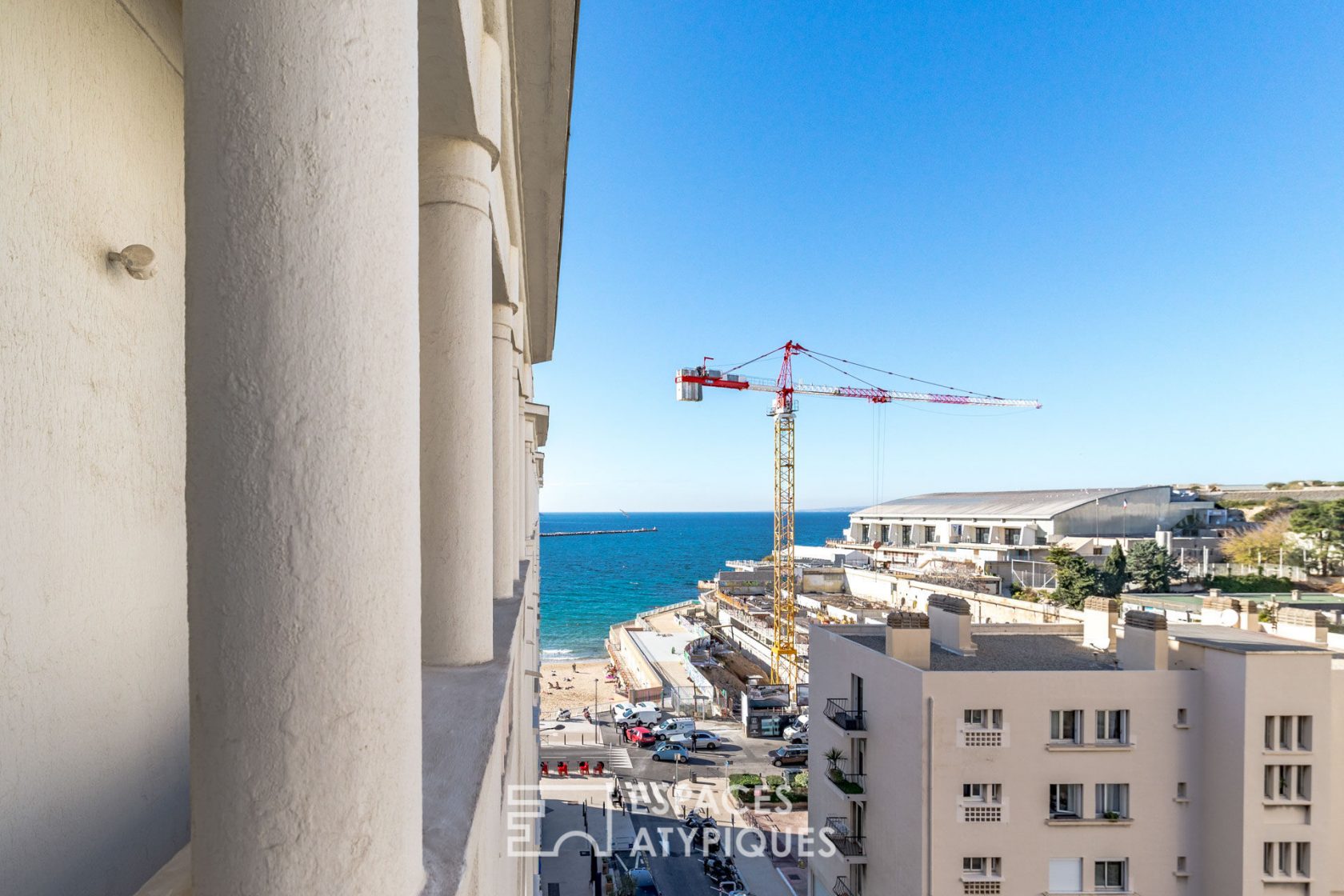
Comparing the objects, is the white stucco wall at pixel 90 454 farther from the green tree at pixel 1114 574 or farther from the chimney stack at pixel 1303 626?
the green tree at pixel 1114 574

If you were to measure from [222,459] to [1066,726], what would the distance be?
69.2 feet

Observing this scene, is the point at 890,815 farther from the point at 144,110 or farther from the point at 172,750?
the point at 144,110

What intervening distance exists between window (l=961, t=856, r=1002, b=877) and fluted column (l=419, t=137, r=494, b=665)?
17.4 m

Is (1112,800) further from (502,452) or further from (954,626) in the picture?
(502,452)

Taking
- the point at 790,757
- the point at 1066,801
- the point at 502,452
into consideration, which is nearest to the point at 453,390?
the point at 502,452

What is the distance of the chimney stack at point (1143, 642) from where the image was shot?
1809cm

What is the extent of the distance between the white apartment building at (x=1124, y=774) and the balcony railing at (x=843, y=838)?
1.30 m

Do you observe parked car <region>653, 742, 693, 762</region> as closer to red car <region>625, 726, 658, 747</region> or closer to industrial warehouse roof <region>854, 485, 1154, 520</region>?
red car <region>625, 726, 658, 747</region>

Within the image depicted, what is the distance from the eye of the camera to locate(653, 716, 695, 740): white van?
141 feet

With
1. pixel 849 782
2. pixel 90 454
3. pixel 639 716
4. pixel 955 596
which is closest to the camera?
pixel 90 454

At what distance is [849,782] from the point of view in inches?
785

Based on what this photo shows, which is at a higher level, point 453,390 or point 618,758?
point 453,390

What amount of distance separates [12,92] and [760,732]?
4772 cm

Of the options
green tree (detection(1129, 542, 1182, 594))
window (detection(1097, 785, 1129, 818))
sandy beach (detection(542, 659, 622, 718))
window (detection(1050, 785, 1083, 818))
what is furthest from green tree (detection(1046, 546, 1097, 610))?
sandy beach (detection(542, 659, 622, 718))
